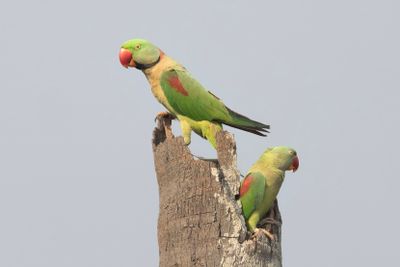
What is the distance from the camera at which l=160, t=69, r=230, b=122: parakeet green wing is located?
425 inches

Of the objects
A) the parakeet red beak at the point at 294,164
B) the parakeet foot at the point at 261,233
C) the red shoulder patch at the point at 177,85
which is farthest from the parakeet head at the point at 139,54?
the parakeet foot at the point at 261,233

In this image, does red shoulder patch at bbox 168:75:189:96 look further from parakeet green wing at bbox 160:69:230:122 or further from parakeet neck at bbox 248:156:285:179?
parakeet neck at bbox 248:156:285:179

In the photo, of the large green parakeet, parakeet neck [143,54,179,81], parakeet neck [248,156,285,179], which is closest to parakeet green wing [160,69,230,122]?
the large green parakeet

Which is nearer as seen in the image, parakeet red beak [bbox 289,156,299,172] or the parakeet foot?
the parakeet foot

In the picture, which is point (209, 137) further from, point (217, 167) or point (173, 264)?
point (173, 264)

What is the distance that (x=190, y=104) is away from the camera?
10.8 meters

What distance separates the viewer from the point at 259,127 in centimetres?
1084

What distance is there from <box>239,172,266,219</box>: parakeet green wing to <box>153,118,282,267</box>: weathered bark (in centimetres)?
11

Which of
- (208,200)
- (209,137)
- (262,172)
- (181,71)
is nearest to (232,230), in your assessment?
(208,200)

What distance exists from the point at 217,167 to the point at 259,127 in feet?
5.47

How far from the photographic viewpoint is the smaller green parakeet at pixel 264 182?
9.48 m

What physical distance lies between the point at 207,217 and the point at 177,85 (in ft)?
7.85

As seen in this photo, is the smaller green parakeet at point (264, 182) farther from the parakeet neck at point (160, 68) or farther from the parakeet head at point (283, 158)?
the parakeet neck at point (160, 68)

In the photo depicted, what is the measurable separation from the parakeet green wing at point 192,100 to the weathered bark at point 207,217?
1.08 m
